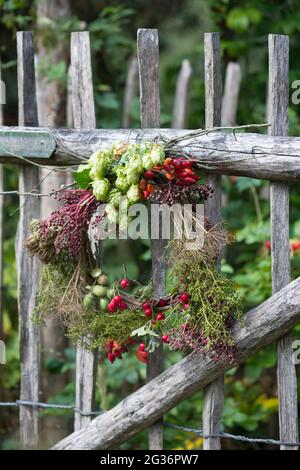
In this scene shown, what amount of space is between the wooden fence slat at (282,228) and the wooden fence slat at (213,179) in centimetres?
19

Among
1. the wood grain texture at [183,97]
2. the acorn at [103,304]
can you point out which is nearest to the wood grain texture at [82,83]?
the acorn at [103,304]

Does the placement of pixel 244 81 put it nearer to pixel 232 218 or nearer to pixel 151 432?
pixel 232 218

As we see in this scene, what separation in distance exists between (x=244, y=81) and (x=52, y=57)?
4.34 ft

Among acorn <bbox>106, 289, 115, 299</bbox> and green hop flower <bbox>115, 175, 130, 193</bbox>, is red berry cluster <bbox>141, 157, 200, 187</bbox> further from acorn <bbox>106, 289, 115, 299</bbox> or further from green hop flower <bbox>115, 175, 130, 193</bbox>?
acorn <bbox>106, 289, 115, 299</bbox>

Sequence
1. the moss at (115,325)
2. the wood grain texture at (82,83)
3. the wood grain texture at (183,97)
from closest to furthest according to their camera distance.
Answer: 1. the moss at (115,325)
2. the wood grain texture at (82,83)
3. the wood grain texture at (183,97)

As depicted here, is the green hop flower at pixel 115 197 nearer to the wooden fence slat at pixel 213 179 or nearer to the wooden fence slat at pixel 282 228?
the wooden fence slat at pixel 213 179

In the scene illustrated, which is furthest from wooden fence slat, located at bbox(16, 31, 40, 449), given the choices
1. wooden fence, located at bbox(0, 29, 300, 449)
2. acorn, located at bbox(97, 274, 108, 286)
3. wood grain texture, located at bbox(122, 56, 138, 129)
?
wood grain texture, located at bbox(122, 56, 138, 129)

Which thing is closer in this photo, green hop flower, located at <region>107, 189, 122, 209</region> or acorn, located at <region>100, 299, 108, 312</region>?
green hop flower, located at <region>107, 189, 122, 209</region>

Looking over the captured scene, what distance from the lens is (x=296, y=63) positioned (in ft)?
15.5

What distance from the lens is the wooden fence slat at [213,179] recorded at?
278cm

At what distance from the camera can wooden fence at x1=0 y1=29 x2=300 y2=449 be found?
2.75 metres

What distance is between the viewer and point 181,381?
2.91 meters

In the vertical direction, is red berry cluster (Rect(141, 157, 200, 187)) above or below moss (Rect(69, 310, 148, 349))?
above
